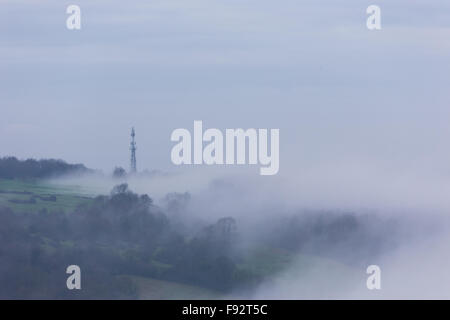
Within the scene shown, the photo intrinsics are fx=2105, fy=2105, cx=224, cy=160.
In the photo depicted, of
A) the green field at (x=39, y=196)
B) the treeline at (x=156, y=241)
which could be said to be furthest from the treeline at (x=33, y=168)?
the treeline at (x=156, y=241)

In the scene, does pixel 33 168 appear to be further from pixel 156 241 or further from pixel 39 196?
pixel 156 241

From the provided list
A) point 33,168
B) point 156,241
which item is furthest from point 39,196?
point 156,241

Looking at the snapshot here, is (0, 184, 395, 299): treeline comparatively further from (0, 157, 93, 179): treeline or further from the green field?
(0, 157, 93, 179): treeline

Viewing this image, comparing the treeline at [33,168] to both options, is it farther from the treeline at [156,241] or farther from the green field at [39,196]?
the treeline at [156,241]

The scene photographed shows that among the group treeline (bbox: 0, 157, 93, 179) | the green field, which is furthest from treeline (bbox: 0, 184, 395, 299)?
treeline (bbox: 0, 157, 93, 179)
